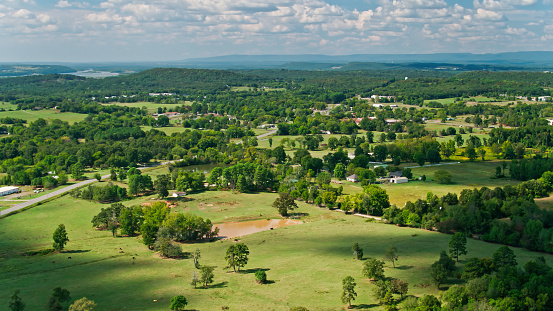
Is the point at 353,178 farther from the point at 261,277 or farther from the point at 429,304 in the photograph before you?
the point at 429,304

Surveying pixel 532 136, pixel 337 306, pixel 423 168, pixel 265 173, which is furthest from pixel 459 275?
pixel 532 136

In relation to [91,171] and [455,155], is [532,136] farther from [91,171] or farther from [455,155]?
[91,171]

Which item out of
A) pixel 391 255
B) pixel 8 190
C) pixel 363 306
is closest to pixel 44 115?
pixel 8 190

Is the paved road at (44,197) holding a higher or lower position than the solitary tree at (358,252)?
lower

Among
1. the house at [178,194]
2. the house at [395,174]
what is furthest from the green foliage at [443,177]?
the house at [178,194]

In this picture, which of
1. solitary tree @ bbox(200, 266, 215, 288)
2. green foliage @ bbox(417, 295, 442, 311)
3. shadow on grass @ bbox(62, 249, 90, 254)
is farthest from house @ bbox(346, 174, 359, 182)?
green foliage @ bbox(417, 295, 442, 311)

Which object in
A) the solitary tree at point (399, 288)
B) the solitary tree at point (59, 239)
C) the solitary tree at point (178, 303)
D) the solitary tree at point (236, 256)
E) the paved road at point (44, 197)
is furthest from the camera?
the paved road at point (44, 197)

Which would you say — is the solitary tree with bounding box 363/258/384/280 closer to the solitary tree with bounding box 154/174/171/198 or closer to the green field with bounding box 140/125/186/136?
the solitary tree with bounding box 154/174/171/198

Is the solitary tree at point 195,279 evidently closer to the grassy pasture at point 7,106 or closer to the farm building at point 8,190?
the farm building at point 8,190
